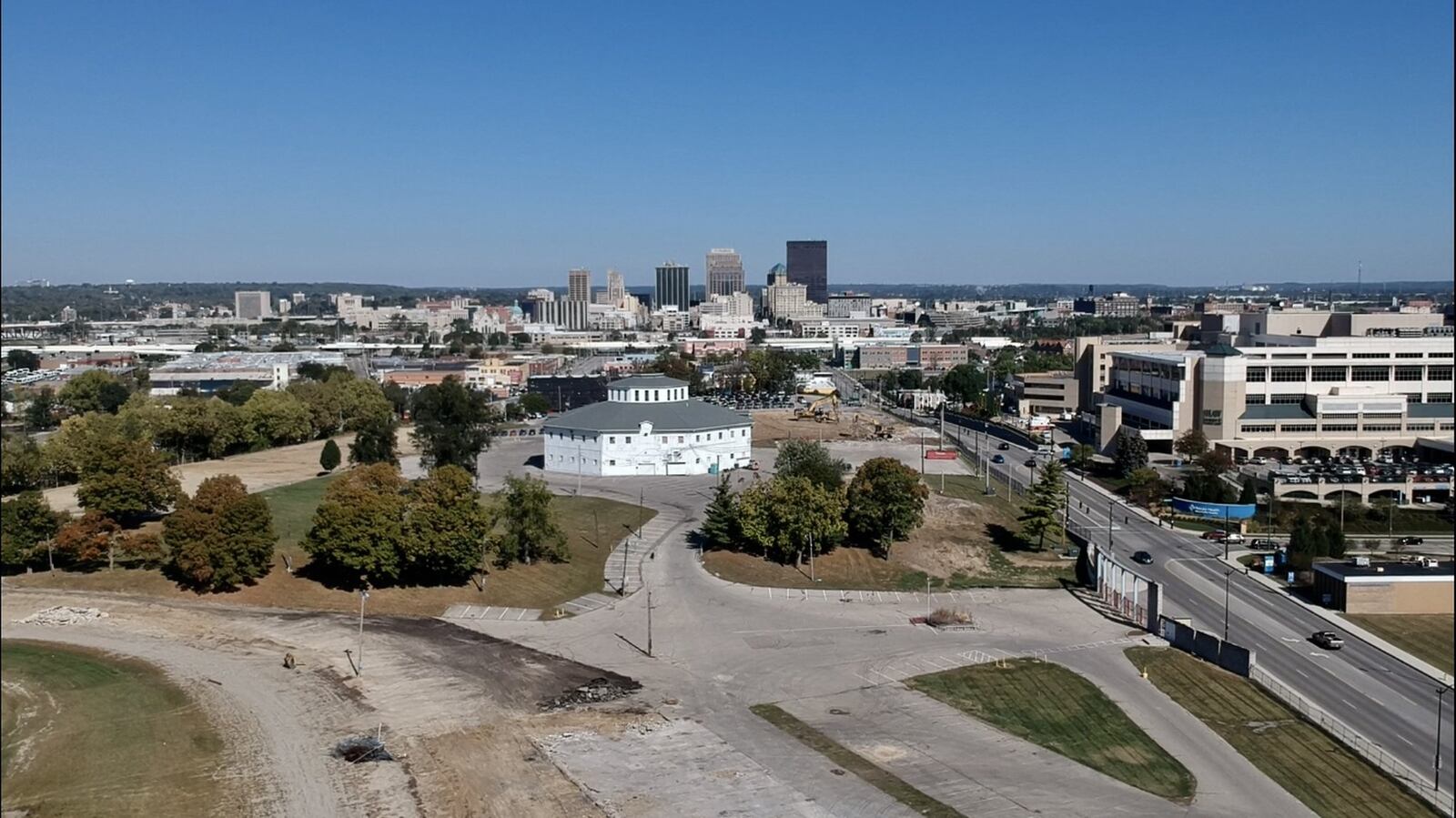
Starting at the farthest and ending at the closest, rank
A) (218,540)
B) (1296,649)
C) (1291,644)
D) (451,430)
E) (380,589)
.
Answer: (451,430) < (380,589) < (218,540) < (1291,644) < (1296,649)

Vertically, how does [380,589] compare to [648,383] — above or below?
below

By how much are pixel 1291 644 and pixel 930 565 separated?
9.63m

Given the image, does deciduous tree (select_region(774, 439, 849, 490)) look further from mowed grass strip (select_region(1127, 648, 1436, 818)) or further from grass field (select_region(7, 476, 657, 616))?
mowed grass strip (select_region(1127, 648, 1436, 818))

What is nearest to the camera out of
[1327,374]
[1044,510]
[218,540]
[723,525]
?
[218,540]

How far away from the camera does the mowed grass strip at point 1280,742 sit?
55.4 ft

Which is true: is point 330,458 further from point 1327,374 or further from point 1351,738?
point 1327,374

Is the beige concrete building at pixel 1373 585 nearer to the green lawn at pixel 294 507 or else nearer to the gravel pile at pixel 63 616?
the green lawn at pixel 294 507

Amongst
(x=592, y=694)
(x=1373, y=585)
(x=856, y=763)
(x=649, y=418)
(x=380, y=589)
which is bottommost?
(x=856, y=763)

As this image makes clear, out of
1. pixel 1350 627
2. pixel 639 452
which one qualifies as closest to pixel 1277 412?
pixel 1350 627

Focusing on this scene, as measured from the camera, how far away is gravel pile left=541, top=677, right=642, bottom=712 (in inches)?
818

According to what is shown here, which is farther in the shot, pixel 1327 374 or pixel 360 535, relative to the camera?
pixel 1327 374

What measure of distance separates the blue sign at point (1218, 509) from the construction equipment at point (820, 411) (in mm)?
28079

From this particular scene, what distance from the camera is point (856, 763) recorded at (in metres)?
18.3

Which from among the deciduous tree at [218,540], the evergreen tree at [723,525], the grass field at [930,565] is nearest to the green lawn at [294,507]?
the deciduous tree at [218,540]
